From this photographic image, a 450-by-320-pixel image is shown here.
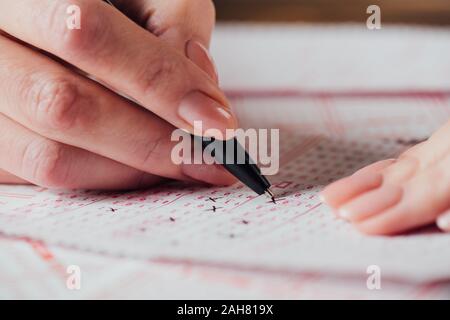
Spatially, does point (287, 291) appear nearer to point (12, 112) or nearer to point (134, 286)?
point (134, 286)

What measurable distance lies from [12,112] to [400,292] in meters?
0.41

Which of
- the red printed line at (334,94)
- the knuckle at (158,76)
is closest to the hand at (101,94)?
the knuckle at (158,76)

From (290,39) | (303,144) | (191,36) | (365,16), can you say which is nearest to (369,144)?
(303,144)

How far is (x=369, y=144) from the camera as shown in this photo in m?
0.81

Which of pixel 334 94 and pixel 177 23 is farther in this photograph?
pixel 334 94

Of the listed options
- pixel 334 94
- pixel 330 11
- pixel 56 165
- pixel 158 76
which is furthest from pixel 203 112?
pixel 330 11

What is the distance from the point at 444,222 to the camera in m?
0.53

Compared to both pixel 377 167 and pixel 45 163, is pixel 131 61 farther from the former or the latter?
pixel 377 167

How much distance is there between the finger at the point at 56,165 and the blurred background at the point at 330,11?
946 millimetres

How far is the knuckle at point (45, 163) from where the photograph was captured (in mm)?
644

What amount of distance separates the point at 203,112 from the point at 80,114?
0.12m

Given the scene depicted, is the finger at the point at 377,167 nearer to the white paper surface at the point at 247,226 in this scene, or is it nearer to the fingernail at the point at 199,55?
the white paper surface at the point at 247,226

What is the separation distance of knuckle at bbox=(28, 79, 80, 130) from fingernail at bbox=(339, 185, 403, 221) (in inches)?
10.4
